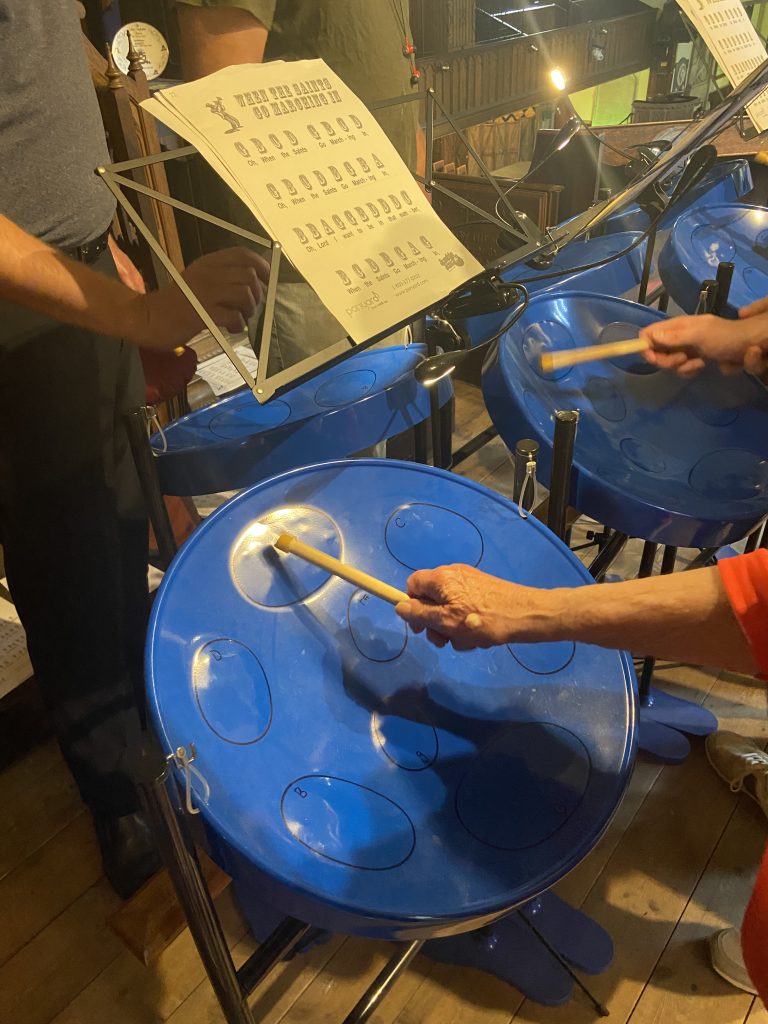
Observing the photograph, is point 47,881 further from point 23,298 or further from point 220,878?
point 23,298

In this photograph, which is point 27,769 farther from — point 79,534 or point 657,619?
point 657,619

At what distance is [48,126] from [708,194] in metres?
2.04

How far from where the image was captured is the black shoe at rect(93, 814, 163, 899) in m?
1.41

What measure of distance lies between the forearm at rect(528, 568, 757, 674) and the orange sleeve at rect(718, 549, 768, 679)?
0.02 m

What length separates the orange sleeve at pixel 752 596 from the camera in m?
0.73

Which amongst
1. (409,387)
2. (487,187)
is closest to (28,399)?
(409,387)

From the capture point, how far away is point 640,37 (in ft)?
16.3

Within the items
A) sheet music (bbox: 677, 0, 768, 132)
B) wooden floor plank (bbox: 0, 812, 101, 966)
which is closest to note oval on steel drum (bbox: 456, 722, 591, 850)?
wooden floor plank (bbox: 0, 812, 101, 966)

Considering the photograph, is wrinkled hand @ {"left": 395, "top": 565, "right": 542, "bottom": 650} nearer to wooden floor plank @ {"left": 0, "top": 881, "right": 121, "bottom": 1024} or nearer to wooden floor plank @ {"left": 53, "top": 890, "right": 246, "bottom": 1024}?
wooden floor plank @ {"left": 53, "top": 890, "right": 246, "bottom": 1024}

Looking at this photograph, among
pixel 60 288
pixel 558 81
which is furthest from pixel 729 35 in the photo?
pixel 60 288

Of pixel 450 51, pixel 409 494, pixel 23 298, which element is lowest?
pixel 409 494

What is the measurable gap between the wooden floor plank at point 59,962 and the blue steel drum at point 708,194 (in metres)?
1.99

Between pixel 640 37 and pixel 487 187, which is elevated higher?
pixel 640 37

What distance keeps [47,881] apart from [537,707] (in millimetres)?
1094
